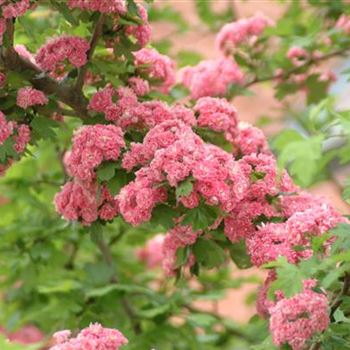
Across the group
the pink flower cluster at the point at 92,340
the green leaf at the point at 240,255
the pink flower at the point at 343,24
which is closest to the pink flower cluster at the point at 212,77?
the pink flower at the point at 343,24

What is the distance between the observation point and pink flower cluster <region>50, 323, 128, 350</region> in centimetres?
155

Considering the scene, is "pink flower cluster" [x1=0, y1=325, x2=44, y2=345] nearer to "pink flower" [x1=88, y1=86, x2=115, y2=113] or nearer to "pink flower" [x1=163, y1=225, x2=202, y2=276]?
"pink flower" [x1=163, y1=225, x2=202, y2=276]

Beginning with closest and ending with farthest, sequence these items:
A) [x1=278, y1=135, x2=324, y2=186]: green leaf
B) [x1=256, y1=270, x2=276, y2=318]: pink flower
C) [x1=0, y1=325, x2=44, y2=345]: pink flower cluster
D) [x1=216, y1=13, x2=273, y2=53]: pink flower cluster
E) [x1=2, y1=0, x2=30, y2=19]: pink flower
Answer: [x1=278, y1=135, x2=324, y2=186]: green leaf, [x1=2, y1=0, x2=30, y2=19]: pink flower, [x1=256, y1=270, x2=276, y2=318]: pink flower, [x1=216, y1=13, x2=273, y2=53]: pink flower cluster, [x1=0, y1=325, x2=44, y2=345]: pink flower cluster

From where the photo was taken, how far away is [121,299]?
2.77m

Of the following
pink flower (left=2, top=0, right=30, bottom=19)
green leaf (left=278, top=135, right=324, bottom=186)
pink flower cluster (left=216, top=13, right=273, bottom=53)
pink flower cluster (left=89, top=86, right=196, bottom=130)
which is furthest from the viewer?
pink flower cluster (left=216, top=13, right=273, bottom=53)

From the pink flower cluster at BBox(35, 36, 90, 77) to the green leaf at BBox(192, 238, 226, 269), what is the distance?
0.49 meters

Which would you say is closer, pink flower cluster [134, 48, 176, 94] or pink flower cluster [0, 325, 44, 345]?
pink flower cluster [134, 48, 176, 94]

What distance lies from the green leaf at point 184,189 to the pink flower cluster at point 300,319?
287mm

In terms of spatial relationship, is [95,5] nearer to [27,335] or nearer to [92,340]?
[92,340]

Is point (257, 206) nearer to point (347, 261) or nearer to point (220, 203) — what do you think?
point (220, 203)

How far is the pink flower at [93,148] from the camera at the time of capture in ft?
5.95

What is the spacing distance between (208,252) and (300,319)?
470mm

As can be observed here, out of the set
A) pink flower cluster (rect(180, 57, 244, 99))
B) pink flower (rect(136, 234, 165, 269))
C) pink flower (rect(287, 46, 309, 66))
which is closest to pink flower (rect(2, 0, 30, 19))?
pink flower cluster (rect(180, 57, 244, 99))

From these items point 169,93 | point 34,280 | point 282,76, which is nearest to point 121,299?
point 34,280
